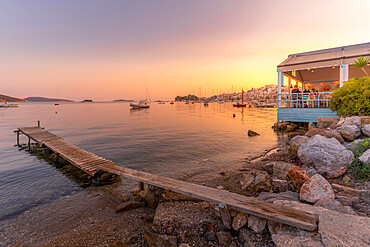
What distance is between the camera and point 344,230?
3.09m

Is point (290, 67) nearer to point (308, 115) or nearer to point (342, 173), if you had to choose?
point (308, 115)

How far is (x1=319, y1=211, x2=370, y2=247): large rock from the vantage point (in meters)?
2.90

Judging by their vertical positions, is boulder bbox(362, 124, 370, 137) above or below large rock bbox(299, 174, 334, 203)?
above

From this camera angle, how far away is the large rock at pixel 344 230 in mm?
2899

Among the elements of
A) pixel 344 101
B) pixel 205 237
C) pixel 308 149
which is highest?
pixel 344 101

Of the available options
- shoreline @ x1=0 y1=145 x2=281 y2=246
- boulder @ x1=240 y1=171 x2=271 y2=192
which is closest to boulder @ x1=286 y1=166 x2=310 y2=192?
boulder @ x1=240 y1=171 x2=271 y2=192

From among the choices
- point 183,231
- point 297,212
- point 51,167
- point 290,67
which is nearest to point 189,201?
point 183,231

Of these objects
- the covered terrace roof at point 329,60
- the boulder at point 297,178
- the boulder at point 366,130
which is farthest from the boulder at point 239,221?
the covered terrace roof at point 329,60

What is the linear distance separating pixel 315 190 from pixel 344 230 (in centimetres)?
149

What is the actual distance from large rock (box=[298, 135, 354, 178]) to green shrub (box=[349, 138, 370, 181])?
169 millimetres

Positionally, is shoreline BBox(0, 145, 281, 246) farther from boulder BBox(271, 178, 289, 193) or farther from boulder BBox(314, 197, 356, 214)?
boulder BBox(314, 197, 356, 214)

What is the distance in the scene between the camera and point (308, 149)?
644 centimetres

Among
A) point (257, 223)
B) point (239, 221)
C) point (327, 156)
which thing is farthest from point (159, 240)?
point (327, 156)

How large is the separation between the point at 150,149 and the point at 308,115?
13.9 metres
